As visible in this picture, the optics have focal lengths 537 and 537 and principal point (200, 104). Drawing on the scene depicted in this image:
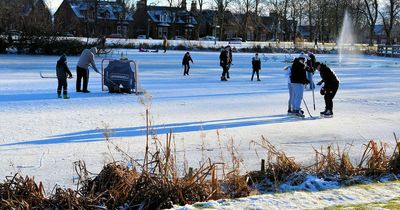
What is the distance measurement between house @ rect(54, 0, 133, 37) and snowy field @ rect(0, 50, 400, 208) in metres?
48.0

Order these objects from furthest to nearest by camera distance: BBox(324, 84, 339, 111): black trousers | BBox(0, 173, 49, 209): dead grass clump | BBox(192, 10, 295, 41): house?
BBox(192, 10, 295, 41): house, BBox(324, 84, 339, 111): black trousers, BBox(0, 173, 49, 209): dead grass clump

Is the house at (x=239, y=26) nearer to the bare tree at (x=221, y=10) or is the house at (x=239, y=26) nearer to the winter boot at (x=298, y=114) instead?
the bare tree at (x=221, y=10)

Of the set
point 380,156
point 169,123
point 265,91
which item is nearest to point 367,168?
point 380,156

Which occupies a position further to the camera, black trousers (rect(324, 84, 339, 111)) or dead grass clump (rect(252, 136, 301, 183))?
Answer: black trousers (rect(324, 84, 339, 111))

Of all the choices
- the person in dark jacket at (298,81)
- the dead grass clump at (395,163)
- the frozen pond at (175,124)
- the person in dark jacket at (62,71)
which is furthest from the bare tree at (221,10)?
the dead grass clump at (395,163)

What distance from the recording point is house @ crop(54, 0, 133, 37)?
2662 inches

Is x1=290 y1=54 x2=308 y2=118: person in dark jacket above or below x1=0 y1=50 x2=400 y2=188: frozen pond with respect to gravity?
above

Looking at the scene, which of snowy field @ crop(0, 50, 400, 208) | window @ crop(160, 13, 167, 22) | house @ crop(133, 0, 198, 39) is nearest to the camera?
snowy field @ crop(0, 50, 400, 208)

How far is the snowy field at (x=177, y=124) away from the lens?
325 inches

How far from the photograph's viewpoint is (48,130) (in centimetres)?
1049

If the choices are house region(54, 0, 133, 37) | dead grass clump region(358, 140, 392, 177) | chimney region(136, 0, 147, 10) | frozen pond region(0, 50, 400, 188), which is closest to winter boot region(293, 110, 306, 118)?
frozen pond region(0, 50, 400, 188)

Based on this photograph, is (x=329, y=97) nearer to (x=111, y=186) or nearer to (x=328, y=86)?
(x=328, y=86)

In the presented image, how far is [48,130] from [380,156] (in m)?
6.33

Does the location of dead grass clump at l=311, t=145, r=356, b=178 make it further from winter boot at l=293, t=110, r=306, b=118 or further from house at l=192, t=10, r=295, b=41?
house at l=192, t=10, r=295, b=41
